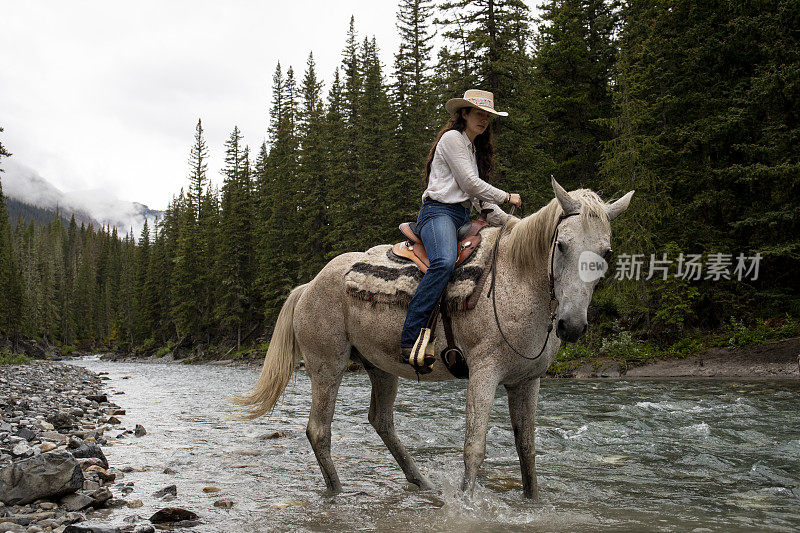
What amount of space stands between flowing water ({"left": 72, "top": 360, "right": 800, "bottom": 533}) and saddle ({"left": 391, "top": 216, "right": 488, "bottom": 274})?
6.32 ft

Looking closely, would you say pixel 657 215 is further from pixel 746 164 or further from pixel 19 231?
pixel 19 231

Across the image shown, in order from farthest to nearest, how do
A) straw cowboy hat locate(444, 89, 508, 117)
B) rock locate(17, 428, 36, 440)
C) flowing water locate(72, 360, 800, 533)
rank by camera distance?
rock locate(17, 428, 36, 440)
straw cowboy hat locate(444, 89, 508, 117)
flowing water locate(72, 360, 800, 533)

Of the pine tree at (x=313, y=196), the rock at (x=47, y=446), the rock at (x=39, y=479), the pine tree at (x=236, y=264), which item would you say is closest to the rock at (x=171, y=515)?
the rock at (x=39, y=479)

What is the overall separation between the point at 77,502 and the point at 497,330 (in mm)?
3508

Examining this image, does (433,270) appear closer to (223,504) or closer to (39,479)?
(223,504)

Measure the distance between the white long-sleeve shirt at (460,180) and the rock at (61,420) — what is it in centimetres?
718

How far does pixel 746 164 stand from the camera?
794 inches

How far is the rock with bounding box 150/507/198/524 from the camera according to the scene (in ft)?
12.6

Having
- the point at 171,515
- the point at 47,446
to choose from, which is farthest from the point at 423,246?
the point at 47,446

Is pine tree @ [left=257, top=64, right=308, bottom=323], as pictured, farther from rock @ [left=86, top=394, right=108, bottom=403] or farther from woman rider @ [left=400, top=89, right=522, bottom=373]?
woman rider @ [left=400, top=89, right=522, bottom=373]

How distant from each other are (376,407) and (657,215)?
20.0 meters

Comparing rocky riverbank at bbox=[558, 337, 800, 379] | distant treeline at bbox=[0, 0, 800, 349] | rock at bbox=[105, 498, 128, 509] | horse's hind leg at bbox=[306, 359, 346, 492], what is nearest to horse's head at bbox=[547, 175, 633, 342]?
horse's hind leg at bbox=[306, 359, 346, 492]

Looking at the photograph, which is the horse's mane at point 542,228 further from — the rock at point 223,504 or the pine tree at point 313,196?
the pine tree at point 313,196

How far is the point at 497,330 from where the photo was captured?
4.14 m
